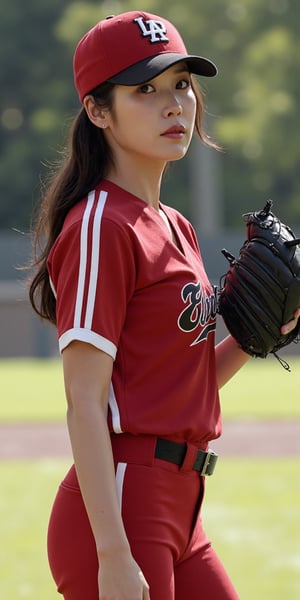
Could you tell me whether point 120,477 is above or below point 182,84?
below

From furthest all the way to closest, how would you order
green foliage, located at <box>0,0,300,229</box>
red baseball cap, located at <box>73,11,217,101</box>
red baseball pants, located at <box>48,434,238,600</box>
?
green foliage, located at <box>0,0,300,229</box>, red baseball cap, located at <box>73,11,217,101</box>, red baseball pants, located at <box>48,434,238,600</box>

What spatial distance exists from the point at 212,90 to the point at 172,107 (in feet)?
100

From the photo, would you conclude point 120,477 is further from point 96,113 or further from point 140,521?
point 96,113

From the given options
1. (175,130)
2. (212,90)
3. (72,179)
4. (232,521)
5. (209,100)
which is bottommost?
(232,521)

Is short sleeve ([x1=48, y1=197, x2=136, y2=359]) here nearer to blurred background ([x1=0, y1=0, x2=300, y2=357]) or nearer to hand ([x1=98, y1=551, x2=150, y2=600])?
hand ([x1=98, y1=551, x2=150, y2=600])

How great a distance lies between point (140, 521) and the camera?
7.38 feet

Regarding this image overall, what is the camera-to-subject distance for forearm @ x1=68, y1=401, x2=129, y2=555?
A: 7.00 ft

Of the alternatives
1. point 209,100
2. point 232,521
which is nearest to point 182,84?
point 232,521

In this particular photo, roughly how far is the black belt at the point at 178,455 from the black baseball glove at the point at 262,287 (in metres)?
0.35

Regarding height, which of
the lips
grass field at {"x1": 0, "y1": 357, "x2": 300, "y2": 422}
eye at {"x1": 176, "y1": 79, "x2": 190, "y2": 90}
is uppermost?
eye at {"x1": 176, "y1": 79, "x2": 190, "y2": 90}

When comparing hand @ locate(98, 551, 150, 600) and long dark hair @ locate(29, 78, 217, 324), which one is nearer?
hand @ locate(98, 551, 150, 600)

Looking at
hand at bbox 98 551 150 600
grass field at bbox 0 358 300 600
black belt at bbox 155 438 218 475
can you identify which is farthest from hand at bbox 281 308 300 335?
grass field at bbox 0 358 300 600

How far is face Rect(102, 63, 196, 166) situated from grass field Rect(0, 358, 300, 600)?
2.67 metres

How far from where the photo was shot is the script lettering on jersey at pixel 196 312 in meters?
2.34
